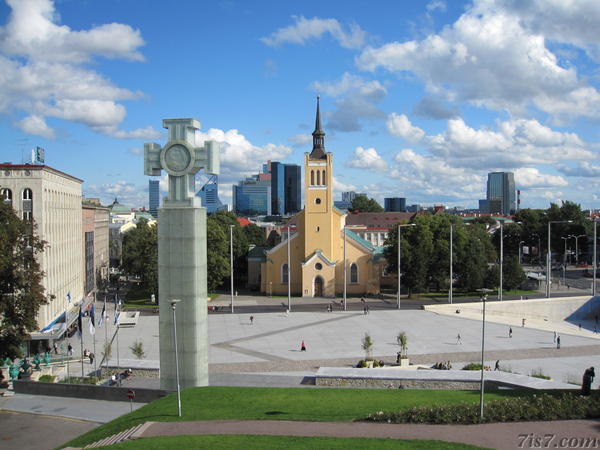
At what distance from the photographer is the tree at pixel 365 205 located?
162m

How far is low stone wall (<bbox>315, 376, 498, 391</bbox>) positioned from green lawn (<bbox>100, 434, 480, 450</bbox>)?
36.4ft

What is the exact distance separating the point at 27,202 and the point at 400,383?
31041 millimetres

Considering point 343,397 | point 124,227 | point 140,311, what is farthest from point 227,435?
point 124,227

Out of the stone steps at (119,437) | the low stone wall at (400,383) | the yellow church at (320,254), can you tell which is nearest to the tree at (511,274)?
the yellow church at (320,254)

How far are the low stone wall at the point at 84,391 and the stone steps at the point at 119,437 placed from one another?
659 cm

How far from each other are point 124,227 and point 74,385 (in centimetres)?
10832

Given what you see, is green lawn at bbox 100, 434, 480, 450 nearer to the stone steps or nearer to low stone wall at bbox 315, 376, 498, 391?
the stone steps

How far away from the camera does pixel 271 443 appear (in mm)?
17172

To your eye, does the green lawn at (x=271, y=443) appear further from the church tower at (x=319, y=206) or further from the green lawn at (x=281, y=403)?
the church tower at (x=319, y=206)

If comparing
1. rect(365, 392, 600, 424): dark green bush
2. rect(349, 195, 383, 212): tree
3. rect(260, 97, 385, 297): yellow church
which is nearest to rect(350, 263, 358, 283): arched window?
rect(260, 97, 385, 297): yellow church

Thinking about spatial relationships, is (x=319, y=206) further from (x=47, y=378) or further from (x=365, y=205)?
(x=365, y=205)

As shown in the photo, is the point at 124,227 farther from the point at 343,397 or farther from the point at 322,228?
the point at 343,397

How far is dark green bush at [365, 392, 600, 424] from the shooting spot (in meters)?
19.2

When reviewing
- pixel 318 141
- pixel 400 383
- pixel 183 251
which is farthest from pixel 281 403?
pixel 318 141
